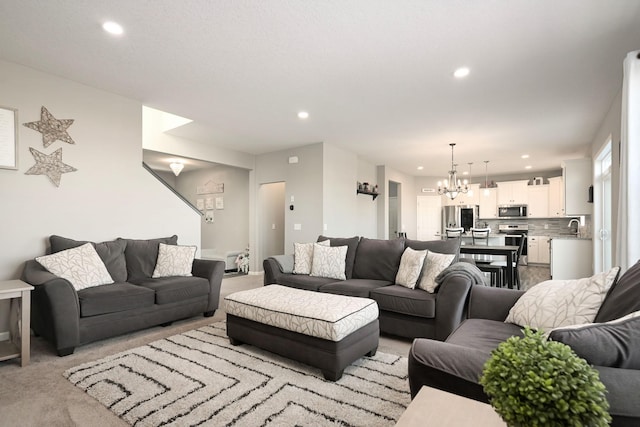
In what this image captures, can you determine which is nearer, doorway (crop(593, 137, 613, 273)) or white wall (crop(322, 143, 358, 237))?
doorway (crop(593, 137, 613, 273))

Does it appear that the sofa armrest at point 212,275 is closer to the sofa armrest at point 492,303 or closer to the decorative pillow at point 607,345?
the sofa armrest at point 492,303

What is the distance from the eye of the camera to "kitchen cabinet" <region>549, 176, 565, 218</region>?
8344mm

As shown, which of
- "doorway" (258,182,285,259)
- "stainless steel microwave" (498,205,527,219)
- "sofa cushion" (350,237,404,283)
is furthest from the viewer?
"stainless steel microwave" (498,205,527,219)

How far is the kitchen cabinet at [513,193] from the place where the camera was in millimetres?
8938

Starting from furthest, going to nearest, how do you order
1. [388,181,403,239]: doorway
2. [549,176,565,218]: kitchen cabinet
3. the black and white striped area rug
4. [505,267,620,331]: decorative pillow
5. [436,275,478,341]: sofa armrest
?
1. [388,181,403,239]: doorway
2. [549,176,565,218]: kitchen cabinet
3. [436,275,478,341]: sofa armrest
4. the black and white striped area rug
5. [505,267,620,331]: decorative pillow

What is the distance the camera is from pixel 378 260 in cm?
388

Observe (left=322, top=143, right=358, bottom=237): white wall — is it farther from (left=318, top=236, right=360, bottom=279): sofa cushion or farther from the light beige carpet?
the light beige carpet

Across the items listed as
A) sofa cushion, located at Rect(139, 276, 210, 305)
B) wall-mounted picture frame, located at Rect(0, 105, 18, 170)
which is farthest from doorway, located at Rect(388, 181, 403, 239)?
wall-mounted picture frame, located at Rect(0, 105, 18, 170)

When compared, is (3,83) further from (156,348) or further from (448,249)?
(448,249)

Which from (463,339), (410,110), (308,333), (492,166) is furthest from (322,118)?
(492,166)

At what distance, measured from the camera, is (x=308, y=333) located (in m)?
2.33

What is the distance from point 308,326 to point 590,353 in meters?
1.65

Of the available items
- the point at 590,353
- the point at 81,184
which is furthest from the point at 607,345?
the point at 81,184

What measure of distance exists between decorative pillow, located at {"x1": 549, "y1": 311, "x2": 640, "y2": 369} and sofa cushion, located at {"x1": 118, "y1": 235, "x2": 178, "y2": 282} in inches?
155
